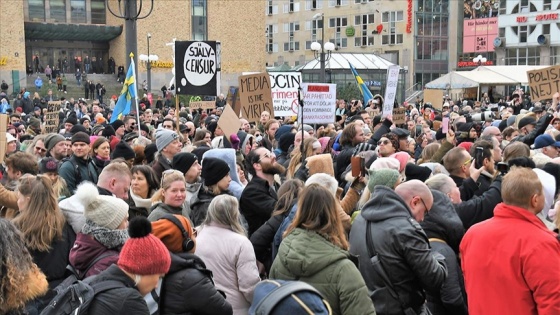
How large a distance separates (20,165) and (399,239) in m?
4.13

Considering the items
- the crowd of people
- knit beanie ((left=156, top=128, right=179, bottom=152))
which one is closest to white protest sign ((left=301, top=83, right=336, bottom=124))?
knit beanie ((left=156, top=128, right=179, bottom=152))

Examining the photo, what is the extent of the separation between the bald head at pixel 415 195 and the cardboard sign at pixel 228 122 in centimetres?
618

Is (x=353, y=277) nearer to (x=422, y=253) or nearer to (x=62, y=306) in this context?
(x=422, y=253)

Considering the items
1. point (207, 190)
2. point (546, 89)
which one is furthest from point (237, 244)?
point (546, 89)

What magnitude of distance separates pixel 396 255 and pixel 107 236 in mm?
1796

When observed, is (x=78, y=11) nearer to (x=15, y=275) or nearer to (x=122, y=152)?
(x=122, y=152)

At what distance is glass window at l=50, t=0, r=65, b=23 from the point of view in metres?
57.2

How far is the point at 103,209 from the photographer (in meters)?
4.63

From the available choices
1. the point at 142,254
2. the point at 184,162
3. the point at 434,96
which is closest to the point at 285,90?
the point at 434,96

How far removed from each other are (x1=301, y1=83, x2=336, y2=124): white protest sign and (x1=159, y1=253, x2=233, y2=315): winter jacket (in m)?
7.81

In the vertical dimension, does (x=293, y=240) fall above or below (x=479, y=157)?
below

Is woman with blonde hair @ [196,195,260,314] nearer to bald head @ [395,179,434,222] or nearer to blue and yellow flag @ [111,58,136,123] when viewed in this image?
bald head @ [395,179,434,222]

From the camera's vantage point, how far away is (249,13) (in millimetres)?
61562

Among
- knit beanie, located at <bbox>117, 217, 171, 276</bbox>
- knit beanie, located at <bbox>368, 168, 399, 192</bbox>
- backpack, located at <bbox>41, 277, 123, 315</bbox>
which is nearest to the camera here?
backpack, located at <bbox>41, 277, 123, 315</bbox>
